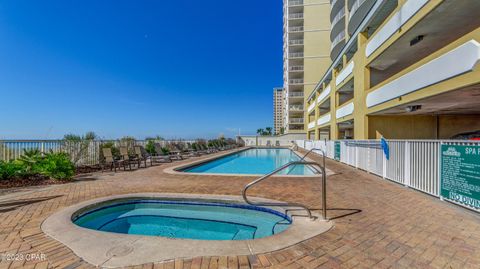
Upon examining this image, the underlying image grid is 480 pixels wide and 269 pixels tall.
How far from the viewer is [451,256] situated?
2.62m

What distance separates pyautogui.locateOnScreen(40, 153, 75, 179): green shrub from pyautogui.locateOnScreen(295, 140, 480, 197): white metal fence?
9961mm

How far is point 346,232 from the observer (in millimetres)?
3262

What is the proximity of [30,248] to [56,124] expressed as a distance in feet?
33.6

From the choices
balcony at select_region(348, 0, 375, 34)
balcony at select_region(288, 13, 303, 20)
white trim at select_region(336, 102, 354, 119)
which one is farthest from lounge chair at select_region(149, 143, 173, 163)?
balcony at select_region(288, 13, 303, 20)

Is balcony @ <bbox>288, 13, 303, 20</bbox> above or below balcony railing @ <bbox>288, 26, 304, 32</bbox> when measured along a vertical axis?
above

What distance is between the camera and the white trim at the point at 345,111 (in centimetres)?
1434

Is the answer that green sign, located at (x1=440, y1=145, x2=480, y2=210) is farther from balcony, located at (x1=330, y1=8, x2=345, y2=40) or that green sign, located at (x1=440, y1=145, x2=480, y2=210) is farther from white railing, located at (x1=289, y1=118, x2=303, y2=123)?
white railing, located at (x1=289, y1=118, x2=303, y2=123)

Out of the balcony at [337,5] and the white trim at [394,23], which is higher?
the balcony at [337,5]

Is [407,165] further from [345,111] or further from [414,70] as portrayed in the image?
[345,111]

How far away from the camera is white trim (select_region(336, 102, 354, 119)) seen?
1434cm

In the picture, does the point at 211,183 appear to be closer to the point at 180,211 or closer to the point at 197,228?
the point at 180,211

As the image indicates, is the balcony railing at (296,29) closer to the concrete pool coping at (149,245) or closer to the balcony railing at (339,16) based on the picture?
the balcony railing at (339,16)

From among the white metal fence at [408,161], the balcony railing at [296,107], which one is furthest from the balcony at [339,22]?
the white metal fence at [408,161]

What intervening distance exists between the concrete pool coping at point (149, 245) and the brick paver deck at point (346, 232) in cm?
10
